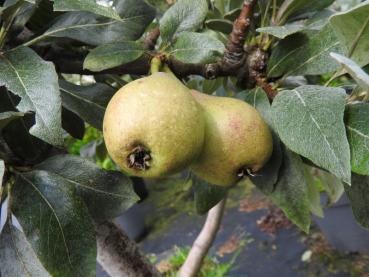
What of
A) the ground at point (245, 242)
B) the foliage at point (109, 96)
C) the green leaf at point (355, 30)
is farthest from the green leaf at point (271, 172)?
the ground at point (245, 242)

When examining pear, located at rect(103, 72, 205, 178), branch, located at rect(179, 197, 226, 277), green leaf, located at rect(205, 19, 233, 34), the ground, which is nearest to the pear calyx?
pear, located at rect(103, 72, 205, 178)

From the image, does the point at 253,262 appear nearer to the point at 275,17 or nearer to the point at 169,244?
the point at 169,244

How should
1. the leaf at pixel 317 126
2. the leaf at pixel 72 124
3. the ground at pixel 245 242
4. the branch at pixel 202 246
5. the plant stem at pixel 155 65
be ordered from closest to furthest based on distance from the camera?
the leaf at pixel 317 126, the plant stem at pixel 155 65, the leaf at pixel 72 124, the branch at pixel 202 246, the ground at pixel 245 242

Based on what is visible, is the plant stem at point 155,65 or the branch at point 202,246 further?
the branch at point 202,246

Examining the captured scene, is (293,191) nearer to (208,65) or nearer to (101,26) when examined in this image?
(208,65)

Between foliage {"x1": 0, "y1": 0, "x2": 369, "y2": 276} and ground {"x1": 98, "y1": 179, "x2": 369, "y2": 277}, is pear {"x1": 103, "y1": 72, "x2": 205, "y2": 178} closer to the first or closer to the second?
foliage {"x1": 0, "y1": 0, "x2": 369, "y2": 276}

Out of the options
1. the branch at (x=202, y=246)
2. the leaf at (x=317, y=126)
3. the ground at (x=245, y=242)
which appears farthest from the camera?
the ground at (x=245, y=242)

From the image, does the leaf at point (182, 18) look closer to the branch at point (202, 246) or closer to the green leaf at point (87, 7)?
the green leaf at point (87, 7)
